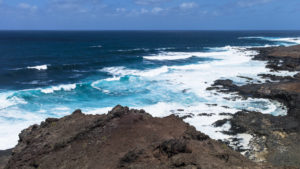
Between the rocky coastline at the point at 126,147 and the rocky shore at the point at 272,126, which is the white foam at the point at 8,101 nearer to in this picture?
the rocky coastline at the point at 126,147

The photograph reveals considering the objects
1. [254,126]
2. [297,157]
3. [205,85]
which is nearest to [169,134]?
[297,157]

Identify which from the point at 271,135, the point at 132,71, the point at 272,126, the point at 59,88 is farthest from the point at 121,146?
the point at 132,71

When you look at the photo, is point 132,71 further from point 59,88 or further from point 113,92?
point 59,88

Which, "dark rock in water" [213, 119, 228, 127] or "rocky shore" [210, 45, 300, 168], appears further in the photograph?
"dark rock in water" [213, 119, 228, 127]

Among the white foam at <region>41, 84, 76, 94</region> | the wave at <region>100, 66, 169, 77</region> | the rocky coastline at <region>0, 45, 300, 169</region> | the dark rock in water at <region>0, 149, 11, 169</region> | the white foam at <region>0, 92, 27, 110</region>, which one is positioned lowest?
the dark rock in water at <region>0, 149, 11, 169</region>

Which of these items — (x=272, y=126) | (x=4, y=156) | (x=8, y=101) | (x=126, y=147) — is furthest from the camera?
(x=8, y=101)

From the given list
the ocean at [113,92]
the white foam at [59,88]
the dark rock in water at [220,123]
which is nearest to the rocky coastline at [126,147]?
the dark rock in water at [220,123]

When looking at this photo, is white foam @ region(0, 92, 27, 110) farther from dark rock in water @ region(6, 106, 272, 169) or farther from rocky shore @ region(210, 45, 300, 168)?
rocky shore @ region(210, 45, 300, 168)

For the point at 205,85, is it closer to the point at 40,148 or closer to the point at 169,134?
the point at 169,134

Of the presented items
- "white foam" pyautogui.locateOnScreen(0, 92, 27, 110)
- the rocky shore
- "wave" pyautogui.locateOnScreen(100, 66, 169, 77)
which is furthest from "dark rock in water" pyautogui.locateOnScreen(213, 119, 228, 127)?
"wave" pyautogui.locateOnScreen(100, 66, 169, 77)
